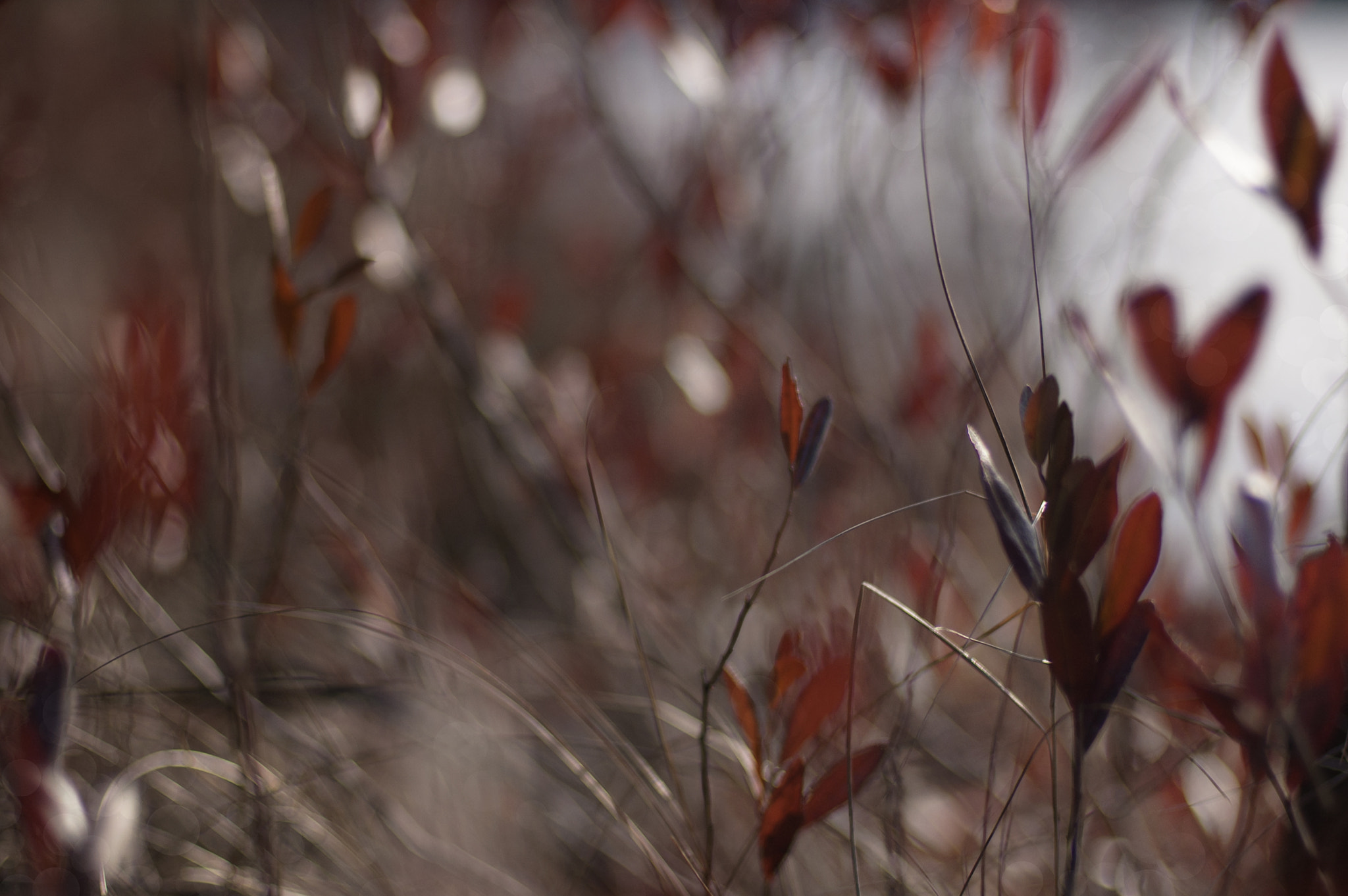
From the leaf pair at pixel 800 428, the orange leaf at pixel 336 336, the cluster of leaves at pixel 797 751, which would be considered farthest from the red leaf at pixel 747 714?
the orange leaf at pixel 336 336

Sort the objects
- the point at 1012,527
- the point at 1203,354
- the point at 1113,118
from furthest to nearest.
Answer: the point at 1113,118, the point at 1203,354, the point at 1012,527

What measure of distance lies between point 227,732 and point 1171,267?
1398mm

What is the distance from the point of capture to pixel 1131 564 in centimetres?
35

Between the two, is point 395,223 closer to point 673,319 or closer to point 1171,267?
point 673,319

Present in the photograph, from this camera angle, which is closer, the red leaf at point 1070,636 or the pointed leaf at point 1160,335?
the red leaf at point 1070,636

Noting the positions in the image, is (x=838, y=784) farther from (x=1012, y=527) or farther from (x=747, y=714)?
(x=1012, y=527)

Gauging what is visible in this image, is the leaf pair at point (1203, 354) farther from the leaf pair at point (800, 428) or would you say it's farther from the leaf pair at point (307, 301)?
the leaf pair at point (307, 301)

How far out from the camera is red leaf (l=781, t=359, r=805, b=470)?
0.40m

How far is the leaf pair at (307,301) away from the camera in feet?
1.76

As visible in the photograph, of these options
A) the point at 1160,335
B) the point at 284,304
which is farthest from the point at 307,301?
the point at 1160,335

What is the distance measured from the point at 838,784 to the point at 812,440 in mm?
179

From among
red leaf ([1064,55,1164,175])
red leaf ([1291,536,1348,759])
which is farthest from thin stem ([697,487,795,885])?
red leaf ([1064,55,1164,175])

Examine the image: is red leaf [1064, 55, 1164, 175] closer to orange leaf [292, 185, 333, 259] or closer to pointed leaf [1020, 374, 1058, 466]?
pointed leaf [1020, 374, 1058, 466]

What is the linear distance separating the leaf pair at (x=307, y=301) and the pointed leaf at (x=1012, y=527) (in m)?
0.39
